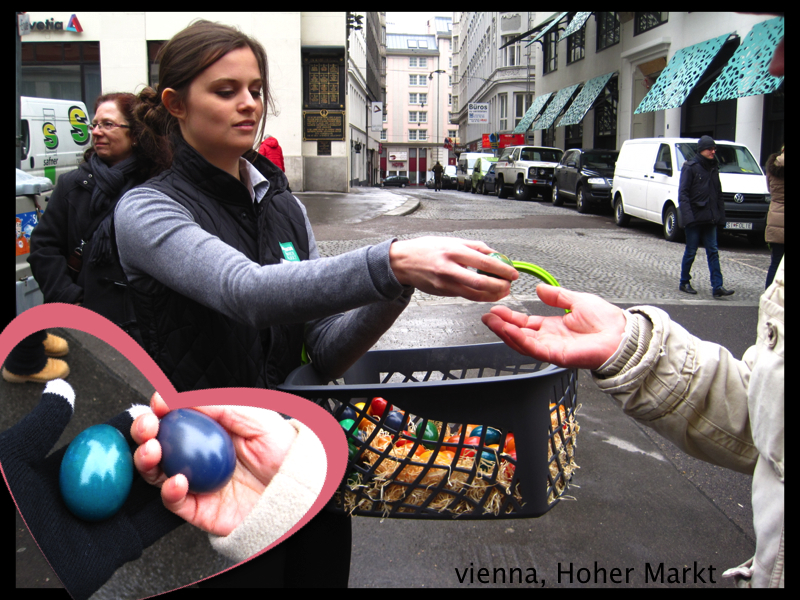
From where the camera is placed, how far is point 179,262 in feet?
4.32

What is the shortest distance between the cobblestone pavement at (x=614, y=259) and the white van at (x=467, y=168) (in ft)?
63.5

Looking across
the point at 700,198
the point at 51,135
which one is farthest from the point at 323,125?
the point at 700,198

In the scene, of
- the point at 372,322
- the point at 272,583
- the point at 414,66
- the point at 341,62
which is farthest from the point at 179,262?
the point at 414,66

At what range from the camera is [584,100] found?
998 inches

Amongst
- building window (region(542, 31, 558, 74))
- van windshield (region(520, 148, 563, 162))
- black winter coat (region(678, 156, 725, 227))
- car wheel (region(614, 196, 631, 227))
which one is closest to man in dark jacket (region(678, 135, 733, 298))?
black winter coat (region(678, 156, 725, 227))

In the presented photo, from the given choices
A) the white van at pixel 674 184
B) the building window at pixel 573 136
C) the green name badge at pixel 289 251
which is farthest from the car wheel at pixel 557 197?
the green name badge at pixel 289 251

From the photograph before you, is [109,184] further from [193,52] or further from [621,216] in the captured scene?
[621,216]

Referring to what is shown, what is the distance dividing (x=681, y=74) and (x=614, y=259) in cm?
1033

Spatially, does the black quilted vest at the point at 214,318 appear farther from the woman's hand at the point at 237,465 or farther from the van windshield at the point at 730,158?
the van windshield at the point at 730,158

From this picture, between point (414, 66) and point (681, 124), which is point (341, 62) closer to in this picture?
point (681, 124)

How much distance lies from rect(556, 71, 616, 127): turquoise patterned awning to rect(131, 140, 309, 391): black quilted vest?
24.9 m

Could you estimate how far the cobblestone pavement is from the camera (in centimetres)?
750

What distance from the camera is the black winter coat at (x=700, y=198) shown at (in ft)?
26.3

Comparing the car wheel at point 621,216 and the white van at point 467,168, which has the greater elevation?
the white van at point 467,168
